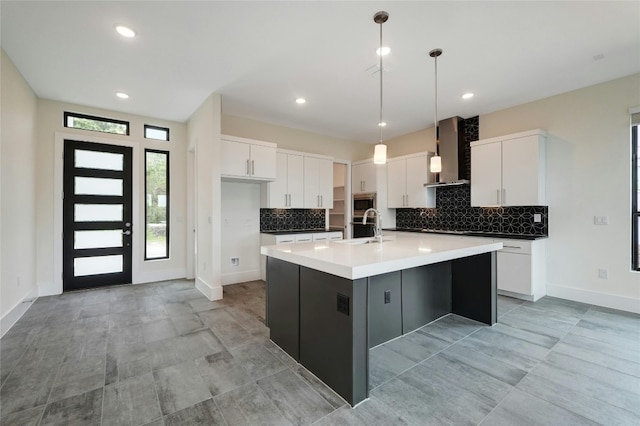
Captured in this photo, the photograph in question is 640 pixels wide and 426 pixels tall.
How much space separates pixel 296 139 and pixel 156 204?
286 centimetres

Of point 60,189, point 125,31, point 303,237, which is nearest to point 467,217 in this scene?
point 303,237

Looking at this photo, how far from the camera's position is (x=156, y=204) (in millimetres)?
5008

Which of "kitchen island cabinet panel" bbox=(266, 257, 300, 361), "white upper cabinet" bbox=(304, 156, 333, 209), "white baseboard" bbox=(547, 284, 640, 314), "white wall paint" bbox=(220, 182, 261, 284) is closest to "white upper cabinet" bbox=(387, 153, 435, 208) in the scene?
"white upper cabinet" bbox=(304, 156, 333, 209)

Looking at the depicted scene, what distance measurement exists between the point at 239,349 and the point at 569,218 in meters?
4.56

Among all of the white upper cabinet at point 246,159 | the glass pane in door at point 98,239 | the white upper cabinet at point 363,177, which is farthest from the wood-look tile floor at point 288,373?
the white upper cabinet at point 363,177

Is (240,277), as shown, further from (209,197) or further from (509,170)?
(509,170)

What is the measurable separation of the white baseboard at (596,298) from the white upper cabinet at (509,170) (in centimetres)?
126

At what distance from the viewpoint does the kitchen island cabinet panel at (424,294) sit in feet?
9.36

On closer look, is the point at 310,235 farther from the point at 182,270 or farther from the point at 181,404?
the point at 181,404

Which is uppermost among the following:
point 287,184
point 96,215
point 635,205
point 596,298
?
point 287,184

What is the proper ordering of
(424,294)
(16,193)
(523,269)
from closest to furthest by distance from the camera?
(424,294) → (16,193) → (523,269)

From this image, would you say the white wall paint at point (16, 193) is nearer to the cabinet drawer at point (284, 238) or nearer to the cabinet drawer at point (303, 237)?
the cabinet drawer at point (284, 238)

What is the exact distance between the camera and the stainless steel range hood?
4922 mm

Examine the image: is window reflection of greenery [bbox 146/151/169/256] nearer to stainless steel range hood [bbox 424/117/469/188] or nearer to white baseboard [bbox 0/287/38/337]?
white baseboard [bbox 0/287/38/337]
